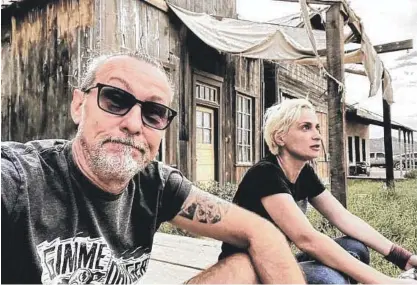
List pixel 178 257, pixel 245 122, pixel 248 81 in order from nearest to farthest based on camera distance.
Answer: pixel 178 257 → pixel 245 122 → pixel 248 81

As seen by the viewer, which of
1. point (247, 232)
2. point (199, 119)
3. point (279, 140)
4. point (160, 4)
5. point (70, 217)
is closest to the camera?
point (70, 217)

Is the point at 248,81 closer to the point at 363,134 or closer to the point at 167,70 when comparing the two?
the point at 363,134

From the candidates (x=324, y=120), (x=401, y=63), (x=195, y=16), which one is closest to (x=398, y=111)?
(x=401, y=63)

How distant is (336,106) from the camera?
784 millimetres

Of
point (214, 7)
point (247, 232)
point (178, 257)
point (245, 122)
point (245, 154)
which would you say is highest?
point (214, 7)

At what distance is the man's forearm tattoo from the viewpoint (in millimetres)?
459

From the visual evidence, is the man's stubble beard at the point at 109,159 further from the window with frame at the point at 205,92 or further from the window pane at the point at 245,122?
the window pane at the point at 245,122

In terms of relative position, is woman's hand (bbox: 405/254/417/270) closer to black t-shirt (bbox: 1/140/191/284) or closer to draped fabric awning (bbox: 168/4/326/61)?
black t-shirt (bbox: 1/140/191/284)

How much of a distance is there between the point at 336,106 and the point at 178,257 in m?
0.46

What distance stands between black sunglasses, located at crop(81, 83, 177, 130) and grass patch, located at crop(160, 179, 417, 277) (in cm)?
29

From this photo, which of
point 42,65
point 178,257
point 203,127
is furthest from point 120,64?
point 203,127

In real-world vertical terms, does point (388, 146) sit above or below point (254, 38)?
below

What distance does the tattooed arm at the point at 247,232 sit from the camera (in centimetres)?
46

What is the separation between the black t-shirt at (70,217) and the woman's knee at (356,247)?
360 mm
